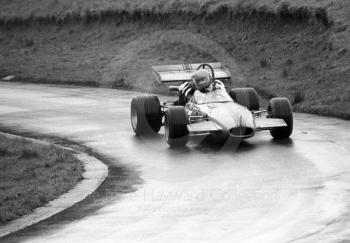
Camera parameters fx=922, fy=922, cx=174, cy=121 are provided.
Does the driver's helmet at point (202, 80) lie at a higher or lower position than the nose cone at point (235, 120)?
higher

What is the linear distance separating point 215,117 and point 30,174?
4133 millimetres

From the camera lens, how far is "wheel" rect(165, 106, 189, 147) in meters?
18.2

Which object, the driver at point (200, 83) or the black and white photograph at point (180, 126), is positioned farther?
the driver at point (200, 83)

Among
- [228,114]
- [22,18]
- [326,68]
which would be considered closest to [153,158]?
[228,114]

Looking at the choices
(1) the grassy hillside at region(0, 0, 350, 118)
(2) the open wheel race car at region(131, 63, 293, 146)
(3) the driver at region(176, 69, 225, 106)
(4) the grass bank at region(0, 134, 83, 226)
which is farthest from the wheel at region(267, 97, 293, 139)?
(4) the grass bank at region(0, 134, 83, 226)

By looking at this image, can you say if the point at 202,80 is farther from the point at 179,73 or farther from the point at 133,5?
the point at 133,5

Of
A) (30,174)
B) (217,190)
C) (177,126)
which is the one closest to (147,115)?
(177,126)

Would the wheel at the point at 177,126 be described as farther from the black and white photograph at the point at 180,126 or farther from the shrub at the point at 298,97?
the shrub at the point at 298,97

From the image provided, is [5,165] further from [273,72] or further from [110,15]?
[110,15]

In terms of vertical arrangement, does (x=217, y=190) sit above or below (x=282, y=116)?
below

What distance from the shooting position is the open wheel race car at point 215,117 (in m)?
17.9

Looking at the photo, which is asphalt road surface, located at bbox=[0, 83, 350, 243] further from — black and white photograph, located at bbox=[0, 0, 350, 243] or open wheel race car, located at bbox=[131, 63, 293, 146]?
open wheel race car, located at bbox=[131, 63, 293, 146]

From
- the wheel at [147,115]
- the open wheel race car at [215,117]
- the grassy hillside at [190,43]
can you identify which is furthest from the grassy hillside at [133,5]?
the wheel at [147,115]

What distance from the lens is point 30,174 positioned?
1595 cm
